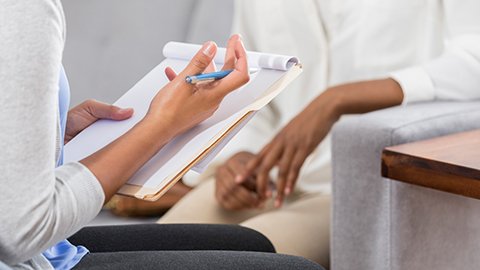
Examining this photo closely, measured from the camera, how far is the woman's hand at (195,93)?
102cm

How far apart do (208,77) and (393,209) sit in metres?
0.56

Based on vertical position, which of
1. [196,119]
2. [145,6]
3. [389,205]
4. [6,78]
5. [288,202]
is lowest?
[288,202]

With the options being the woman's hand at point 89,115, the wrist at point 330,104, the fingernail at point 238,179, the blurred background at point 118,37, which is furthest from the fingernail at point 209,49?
the blurred background at point 118,37

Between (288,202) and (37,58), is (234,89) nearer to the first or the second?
(37,58)

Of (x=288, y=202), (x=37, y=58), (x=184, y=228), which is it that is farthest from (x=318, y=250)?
(x=37, y=58)

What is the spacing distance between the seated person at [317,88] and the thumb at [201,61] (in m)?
0.70

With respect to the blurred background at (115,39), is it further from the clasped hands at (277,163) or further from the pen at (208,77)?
the pen at (208,77)

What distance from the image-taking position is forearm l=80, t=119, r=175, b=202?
0.98 meters

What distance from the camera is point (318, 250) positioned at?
1776mm

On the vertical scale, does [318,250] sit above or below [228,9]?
below

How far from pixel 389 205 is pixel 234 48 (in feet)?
1.74

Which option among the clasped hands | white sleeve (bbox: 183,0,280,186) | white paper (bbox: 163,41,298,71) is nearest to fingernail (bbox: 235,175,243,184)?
the clasped hands

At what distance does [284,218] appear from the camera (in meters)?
1.79

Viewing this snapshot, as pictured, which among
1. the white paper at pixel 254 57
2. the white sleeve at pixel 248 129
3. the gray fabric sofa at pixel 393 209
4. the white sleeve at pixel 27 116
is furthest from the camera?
the white sleeve at pixel 248 129
